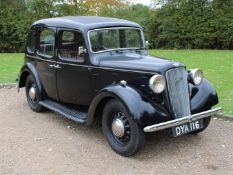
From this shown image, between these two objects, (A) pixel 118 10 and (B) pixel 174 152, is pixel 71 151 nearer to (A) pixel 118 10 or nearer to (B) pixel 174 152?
(B) pixel 174 152

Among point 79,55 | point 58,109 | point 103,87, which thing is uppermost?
point 79,55

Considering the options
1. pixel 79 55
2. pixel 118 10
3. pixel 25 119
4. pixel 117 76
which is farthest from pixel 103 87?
pixel 118 10

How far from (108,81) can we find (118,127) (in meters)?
0.80

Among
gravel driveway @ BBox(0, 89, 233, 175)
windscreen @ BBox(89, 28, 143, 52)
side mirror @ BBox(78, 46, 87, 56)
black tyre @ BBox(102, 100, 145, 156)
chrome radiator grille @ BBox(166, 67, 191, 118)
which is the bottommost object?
gravel driveway @ BBox(0, 89, 233, 175)

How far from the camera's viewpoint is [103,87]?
6086mm

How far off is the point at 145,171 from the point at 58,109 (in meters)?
2.39

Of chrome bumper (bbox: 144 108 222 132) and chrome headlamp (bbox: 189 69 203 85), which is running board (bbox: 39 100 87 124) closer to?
chrome bumper (bbox: 144 108 222 132)

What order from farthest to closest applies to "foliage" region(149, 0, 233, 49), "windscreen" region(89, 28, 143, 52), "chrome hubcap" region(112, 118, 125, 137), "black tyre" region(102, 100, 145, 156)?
"foliage" region(149, 0, 233, 49) → "windscreen" region(89, 28, 143, 52) → "chrome hubcap" region(112, 118, 125, 137) → "black tyre" region(102, 100, 145, 156)

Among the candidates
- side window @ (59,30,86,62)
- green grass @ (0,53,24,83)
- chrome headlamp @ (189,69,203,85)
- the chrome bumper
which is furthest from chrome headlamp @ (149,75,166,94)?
green grass @ (0,53,24,83)

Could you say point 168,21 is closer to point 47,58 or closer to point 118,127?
point 47,58

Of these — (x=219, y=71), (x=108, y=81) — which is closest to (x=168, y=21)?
(x=219, y=71)

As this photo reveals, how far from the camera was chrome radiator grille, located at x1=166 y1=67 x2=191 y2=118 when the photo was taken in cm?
553

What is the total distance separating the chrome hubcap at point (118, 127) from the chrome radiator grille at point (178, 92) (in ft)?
2.43

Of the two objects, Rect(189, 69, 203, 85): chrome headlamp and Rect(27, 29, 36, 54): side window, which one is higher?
Rect(27, 29, 36, 54): side window
